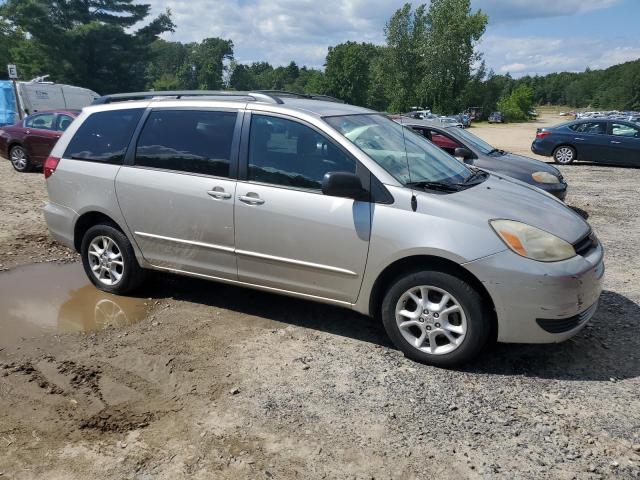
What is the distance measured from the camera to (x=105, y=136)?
16.7ft

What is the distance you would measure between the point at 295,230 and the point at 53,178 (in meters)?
2.81

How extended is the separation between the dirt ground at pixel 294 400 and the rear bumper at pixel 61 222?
68 centimetres

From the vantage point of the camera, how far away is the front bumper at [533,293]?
345cm

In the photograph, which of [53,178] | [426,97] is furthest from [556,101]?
[53,178]

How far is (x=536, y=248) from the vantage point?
11.6ft

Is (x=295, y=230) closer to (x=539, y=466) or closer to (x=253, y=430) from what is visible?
(x=253, y=430)

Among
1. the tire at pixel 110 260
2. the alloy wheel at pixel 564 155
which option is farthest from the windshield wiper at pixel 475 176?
the alloy wheel at pixel 564 155

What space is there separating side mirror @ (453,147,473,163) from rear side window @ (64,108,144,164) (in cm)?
523

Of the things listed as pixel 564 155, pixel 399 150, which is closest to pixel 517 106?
pixel 564 155

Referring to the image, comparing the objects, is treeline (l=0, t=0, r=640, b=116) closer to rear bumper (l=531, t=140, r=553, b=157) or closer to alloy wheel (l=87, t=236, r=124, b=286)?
rear bumper (l=531, t=140, r=553, b=157)

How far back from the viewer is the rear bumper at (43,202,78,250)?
5.25 m

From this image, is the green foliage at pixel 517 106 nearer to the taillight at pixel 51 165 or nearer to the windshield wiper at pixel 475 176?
the windshield wiper at pixel 475 176

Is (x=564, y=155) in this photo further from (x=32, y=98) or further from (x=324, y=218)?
(x=32, y=98)

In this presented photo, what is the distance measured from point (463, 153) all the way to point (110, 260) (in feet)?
19.0
